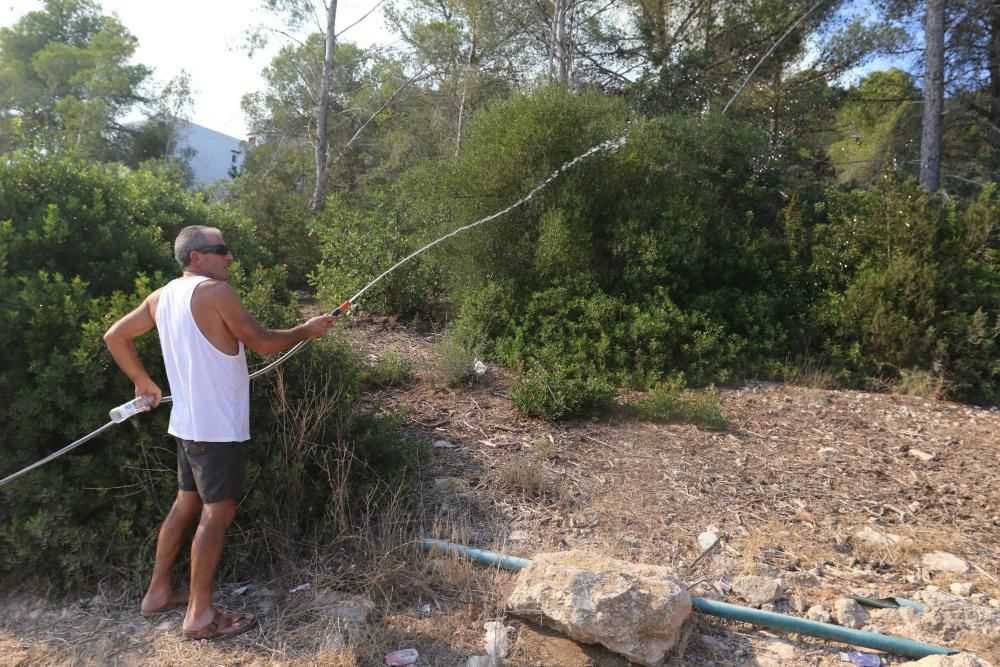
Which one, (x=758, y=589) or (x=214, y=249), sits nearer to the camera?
(x=214, y=249)

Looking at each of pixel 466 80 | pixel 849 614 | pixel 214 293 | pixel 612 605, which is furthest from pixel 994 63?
pixel 214 293

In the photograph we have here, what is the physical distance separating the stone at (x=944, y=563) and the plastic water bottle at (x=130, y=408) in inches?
159

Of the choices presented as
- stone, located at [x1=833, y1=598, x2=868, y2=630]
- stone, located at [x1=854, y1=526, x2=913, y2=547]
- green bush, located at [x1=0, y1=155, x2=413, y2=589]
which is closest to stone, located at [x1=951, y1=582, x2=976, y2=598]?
stone, located at [x1=854, y1=526, x2=913, y2=547]

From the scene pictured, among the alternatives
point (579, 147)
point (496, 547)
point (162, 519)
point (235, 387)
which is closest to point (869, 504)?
point (496, 547)

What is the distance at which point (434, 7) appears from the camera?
19656 mm

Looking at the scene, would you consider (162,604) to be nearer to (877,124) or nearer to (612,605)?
(612,605)

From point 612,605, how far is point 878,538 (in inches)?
79.4

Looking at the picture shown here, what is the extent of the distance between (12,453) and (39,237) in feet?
4.65

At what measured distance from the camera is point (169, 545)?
10.1 feet

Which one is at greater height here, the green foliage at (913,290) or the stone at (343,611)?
the green foliage at (913,290)

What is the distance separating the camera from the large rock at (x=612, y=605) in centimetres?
289

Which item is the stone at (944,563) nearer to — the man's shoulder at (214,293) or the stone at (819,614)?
the stone at (819,614)

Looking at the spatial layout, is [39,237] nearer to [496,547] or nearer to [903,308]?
[496,547]

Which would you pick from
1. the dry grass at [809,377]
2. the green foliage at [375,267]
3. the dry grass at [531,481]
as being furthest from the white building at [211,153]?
the dry grass at [531,481]
